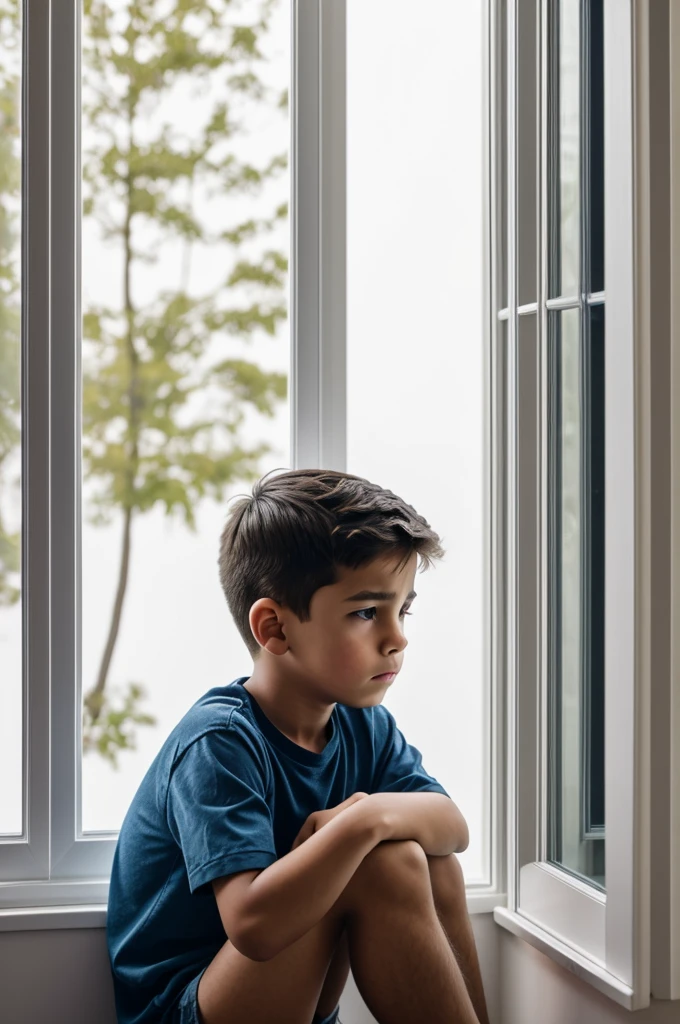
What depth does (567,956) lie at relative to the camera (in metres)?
1.18

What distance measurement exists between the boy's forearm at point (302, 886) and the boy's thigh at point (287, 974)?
4 centimetres

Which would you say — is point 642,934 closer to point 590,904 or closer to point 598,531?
point 590,904

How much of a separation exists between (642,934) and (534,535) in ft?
1.70

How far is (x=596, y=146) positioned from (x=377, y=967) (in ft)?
3.35

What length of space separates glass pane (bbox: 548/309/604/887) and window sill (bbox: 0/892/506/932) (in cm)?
63

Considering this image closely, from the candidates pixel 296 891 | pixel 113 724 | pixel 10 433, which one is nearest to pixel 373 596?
pixel 296 891

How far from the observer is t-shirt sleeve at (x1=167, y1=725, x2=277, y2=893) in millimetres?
1063

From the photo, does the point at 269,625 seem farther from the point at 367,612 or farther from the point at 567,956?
the point at 567,956

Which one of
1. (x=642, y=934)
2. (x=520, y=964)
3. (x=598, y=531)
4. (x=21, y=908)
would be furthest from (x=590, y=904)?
(x=21, y=908)

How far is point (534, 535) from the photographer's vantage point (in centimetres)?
134

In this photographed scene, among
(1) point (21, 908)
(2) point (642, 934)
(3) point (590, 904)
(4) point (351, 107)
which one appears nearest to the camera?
(2) point (642, 934)

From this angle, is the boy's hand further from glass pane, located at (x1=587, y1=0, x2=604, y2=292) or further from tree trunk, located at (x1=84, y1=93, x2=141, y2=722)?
glass pane, located at (x1=587, y1=0, x2=604, y2=292)

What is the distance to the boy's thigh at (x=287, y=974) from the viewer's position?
106 centimetres

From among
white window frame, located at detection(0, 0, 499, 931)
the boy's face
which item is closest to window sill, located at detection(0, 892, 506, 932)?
white window frame, located at detection(0, 0, 499, 931)
